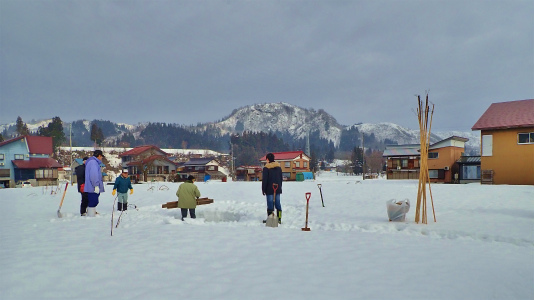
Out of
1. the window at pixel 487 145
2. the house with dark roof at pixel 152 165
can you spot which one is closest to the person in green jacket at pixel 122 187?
the window at pixel 487 145

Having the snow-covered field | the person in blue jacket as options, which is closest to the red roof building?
the snow-covered field

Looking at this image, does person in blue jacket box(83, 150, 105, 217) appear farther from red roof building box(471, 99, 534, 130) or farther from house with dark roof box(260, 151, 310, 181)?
house with dark roof box(260, 151, 310, 181)

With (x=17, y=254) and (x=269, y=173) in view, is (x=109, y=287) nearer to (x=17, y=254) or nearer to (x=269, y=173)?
(x=17, y=254)

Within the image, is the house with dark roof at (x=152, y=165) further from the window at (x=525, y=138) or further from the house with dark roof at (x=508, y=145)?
the window at (x=525, y=138)

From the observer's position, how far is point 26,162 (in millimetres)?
45500

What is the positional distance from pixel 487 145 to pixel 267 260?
2695cm

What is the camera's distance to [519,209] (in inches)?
444

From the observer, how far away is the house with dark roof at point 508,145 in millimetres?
23453

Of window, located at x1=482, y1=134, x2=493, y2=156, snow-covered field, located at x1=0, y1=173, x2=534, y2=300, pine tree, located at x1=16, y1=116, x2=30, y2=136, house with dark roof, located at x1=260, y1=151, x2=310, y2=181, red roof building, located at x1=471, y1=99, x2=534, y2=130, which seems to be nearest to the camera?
snow-covered field, located at x1=0, y1=173, x2=534, y2=300

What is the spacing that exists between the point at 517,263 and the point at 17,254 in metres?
8.79

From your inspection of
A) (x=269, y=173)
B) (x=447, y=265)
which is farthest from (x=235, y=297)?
(x=269, y=173)

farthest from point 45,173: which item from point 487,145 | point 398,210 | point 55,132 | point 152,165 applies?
point 487,145

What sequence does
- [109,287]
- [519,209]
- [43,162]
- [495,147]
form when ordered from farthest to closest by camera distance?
[43,162]
[495,147]
[519,209]
[109,287]

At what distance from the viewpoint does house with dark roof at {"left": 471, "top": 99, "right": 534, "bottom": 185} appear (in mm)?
23453
